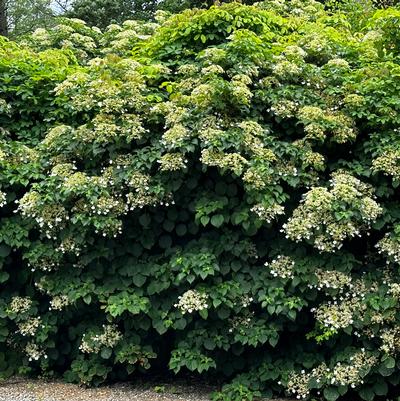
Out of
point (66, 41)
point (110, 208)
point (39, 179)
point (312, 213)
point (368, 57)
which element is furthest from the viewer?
point (66, 41)

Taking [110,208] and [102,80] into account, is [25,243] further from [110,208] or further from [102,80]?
[102,80]

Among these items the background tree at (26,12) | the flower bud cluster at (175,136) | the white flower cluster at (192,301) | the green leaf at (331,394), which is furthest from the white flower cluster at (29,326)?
the background tree at (26,12)

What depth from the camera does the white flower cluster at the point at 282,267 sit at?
163 inches

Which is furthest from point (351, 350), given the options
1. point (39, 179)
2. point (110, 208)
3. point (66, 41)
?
point (66, 41)

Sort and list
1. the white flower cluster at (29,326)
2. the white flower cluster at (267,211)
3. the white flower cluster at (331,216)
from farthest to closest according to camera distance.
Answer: the white flower cluster at (29,326) < the white flower cluster at (267,211) < the white flower cluster at (331,216)

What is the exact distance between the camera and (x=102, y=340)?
4.47m

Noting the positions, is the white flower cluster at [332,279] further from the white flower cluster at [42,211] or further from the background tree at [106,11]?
the background tree at [106,11]

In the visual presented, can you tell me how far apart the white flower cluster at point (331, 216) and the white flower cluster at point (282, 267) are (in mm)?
202

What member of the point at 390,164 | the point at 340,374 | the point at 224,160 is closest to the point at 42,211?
the point at 224,160

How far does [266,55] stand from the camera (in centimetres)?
488

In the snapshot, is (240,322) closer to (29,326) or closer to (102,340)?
(102,340)

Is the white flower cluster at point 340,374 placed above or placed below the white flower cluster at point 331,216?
below

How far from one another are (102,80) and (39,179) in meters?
0.93

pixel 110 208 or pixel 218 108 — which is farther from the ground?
pixel 218 108
